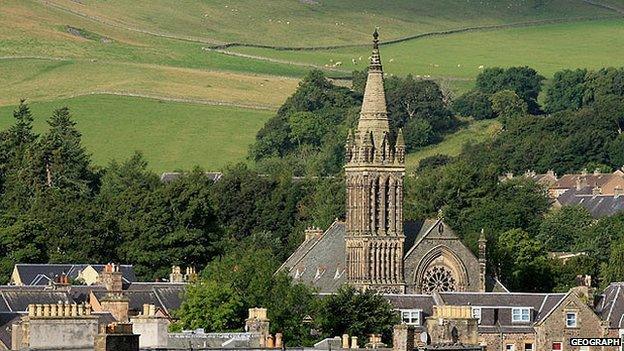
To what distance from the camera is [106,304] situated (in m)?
86.4

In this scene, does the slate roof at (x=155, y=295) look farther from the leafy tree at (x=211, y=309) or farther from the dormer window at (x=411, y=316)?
the dormer window at (x=411, y=316)

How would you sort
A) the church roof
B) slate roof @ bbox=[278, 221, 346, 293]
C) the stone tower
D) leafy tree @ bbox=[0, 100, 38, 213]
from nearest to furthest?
slate roof @ bbox=[278, 221, 346, 293]
the church roof
the stone tower
leafy tree @ bbox=[0, 100, 38, 213]

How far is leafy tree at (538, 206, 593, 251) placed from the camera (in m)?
168

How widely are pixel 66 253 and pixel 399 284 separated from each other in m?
21.6

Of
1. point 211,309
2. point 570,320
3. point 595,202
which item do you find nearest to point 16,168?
point 595,202

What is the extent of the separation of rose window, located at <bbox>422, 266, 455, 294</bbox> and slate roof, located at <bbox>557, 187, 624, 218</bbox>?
203ft

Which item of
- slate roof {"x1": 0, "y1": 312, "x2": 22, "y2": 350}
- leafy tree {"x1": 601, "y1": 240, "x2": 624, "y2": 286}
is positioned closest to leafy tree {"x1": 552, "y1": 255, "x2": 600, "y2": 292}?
leafy tree {"x1": 601, "y1": 240, "x2": 624, "y2": 286}

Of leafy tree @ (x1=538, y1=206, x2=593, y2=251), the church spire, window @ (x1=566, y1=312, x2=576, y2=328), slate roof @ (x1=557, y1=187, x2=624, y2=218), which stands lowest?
window @ (x1=566, y1=312, x2=576, y2=328)

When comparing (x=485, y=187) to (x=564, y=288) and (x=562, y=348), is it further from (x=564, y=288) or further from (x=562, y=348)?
(x=562, y=348)

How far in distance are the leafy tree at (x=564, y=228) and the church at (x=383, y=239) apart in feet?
131

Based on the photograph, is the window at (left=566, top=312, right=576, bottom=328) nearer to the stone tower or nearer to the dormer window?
the dormer window

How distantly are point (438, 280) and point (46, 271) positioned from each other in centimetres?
1702

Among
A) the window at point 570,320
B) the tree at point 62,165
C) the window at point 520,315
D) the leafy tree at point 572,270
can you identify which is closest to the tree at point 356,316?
the window at point 520,315

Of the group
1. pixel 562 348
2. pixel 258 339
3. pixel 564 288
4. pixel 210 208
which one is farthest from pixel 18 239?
pixel 258 339
